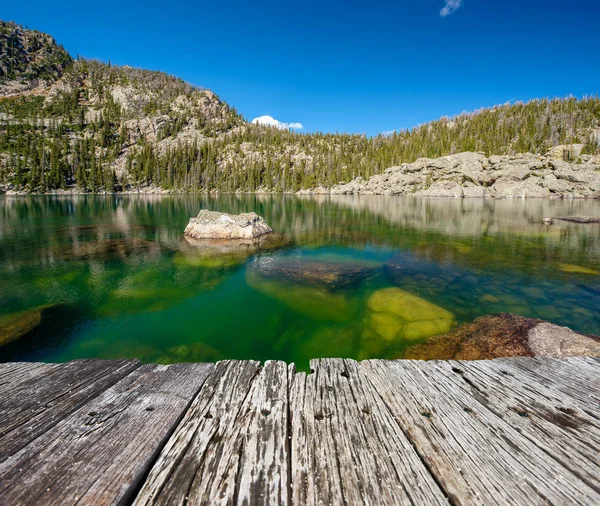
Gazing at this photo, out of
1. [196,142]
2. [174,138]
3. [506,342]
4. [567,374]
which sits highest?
[174,138]

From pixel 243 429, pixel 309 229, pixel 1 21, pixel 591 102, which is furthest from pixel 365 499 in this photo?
pixel 1 21

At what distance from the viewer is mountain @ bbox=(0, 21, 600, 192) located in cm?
10919

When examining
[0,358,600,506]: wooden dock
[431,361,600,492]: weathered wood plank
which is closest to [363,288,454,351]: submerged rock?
[431,361,600,492]: weathered wood plank

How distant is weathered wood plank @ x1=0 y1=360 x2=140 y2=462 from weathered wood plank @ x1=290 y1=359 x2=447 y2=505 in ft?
6.30

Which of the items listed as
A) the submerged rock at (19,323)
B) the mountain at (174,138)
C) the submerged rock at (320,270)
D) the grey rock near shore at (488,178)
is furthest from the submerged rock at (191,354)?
the mountain at (174,138)

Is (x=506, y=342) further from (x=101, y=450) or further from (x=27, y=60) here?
(x=27, y=60)

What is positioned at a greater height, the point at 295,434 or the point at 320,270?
the point at 295,434

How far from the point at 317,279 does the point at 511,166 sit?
10252cm

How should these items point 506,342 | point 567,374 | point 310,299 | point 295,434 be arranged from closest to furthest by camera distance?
point 295,434, point 567,374, point 506,342, point 310,299

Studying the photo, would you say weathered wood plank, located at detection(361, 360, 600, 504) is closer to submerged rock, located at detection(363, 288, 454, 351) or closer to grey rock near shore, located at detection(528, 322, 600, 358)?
submerged rock, located at detection(363, 288, 454, 351)

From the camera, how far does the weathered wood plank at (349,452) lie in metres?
1.65

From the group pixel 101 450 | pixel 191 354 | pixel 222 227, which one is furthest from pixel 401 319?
pixel 222 227

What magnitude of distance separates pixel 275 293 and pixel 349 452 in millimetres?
→ 9404

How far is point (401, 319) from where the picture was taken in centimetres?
924
